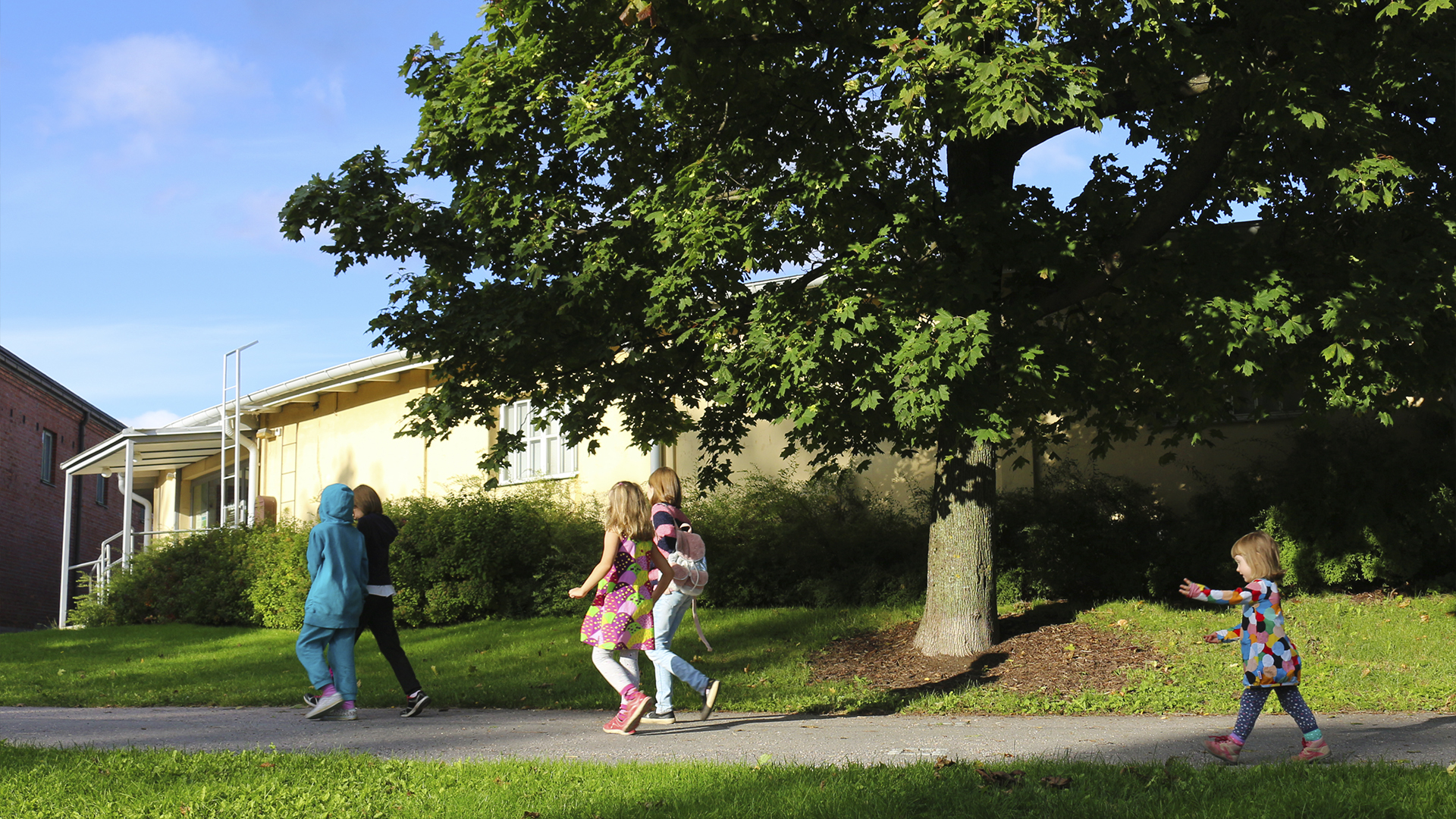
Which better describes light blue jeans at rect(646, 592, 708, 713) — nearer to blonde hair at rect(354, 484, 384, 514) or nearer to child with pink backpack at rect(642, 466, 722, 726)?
child with pink backpack at rect(642, 466, 722, 726)

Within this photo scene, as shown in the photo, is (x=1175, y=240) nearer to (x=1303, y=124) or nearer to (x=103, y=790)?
(x=1303, y=124)

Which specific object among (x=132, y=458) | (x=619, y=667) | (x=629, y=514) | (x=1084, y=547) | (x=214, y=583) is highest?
(x=132, y=458)

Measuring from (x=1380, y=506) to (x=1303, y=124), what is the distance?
268 inches

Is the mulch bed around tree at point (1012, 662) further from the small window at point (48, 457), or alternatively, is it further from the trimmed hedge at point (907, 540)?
the small window at point (48, 457)

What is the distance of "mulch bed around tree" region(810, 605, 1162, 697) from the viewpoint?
9.75m

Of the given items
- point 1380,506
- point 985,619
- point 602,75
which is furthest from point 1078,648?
point 602,75

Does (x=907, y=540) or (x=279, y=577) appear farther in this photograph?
(x=279, y=577)

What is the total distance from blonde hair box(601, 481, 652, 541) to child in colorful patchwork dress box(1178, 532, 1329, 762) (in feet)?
10.0

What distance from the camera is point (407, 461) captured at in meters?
20.7

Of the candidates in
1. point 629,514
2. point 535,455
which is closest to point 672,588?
point 629,514

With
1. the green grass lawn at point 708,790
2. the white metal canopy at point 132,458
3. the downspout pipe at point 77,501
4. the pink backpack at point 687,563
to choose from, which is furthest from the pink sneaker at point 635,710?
the downspout pipe at point 77,501

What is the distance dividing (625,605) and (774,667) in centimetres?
396

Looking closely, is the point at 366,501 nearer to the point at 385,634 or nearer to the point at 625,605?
the point at 385,634

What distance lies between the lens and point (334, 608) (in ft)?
25.9
